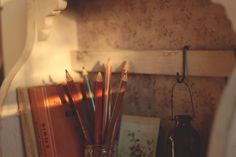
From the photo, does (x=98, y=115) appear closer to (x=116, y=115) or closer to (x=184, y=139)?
(x=116, y=115)

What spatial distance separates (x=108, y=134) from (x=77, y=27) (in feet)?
0.88

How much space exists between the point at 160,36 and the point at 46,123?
274 millimetres

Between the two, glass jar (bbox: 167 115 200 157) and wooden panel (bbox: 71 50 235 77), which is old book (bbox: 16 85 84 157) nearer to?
wooden panel (bbox: 71 50 235 77)

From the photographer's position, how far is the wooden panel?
60 centimetres

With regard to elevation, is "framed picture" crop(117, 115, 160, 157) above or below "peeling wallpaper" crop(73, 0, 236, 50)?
below

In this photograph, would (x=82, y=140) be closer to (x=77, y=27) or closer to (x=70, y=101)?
(x=70, y=101)

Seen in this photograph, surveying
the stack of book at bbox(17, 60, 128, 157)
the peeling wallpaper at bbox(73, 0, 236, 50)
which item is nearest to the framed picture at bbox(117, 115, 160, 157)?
the stack of book at bbox(17, 60, 128, 157)

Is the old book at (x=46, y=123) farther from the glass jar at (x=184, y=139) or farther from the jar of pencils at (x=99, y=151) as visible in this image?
the glass jar at (x=184, y=139)

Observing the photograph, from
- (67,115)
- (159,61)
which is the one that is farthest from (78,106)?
(159,61)

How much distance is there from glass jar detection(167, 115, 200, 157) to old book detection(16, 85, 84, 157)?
213mm

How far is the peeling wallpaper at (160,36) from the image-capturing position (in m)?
0.63

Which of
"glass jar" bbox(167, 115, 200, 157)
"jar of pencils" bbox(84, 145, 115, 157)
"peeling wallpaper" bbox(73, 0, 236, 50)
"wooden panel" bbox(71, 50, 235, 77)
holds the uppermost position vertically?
"peeling wallpaper" bbox(73, 0, 236, 50)

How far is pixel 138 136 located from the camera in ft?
2.24

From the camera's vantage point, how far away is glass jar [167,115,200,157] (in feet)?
1.95
